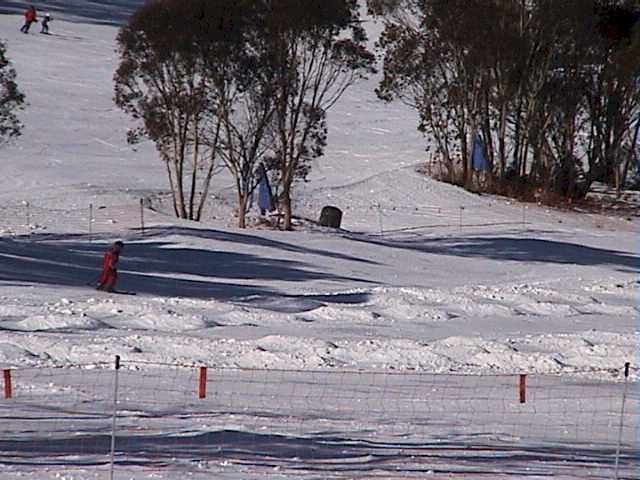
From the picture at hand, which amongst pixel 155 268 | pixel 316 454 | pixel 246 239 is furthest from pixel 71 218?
pixel 316 454

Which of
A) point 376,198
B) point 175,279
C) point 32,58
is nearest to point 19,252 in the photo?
point 175,279

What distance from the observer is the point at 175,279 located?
2970 cm

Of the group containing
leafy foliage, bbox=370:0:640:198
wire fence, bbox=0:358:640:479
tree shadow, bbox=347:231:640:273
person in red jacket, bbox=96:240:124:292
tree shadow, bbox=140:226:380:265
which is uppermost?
leafy foliage, bbox=370:0:640:198

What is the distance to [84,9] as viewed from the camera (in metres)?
90.3

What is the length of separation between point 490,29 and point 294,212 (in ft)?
31.5

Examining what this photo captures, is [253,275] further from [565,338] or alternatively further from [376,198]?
[376,198]

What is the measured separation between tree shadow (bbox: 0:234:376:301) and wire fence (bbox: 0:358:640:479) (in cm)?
989

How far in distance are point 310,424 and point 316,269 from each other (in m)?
17.9

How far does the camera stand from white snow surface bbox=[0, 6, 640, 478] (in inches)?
803

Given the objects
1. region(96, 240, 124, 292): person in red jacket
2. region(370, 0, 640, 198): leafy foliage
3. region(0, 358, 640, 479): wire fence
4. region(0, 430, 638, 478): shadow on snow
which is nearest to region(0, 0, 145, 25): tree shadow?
region(370, 0, 640, 198): leafy foliage

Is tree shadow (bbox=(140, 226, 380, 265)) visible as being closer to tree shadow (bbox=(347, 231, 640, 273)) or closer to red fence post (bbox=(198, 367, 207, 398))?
tree shadow (bbox=(347, 231, 640, 273))

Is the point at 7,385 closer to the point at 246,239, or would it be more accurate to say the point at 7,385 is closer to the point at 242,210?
the point at 246,239

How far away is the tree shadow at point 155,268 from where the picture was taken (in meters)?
28.2

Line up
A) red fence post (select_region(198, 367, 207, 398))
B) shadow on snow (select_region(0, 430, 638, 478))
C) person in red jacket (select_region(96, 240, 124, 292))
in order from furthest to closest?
person in red jacket (select_region(96, 240, 124, 292)) → red fence post (select_region(198, 367, 207, 398)) → shadow on snow (select_region(0, 430, 638, 478))
